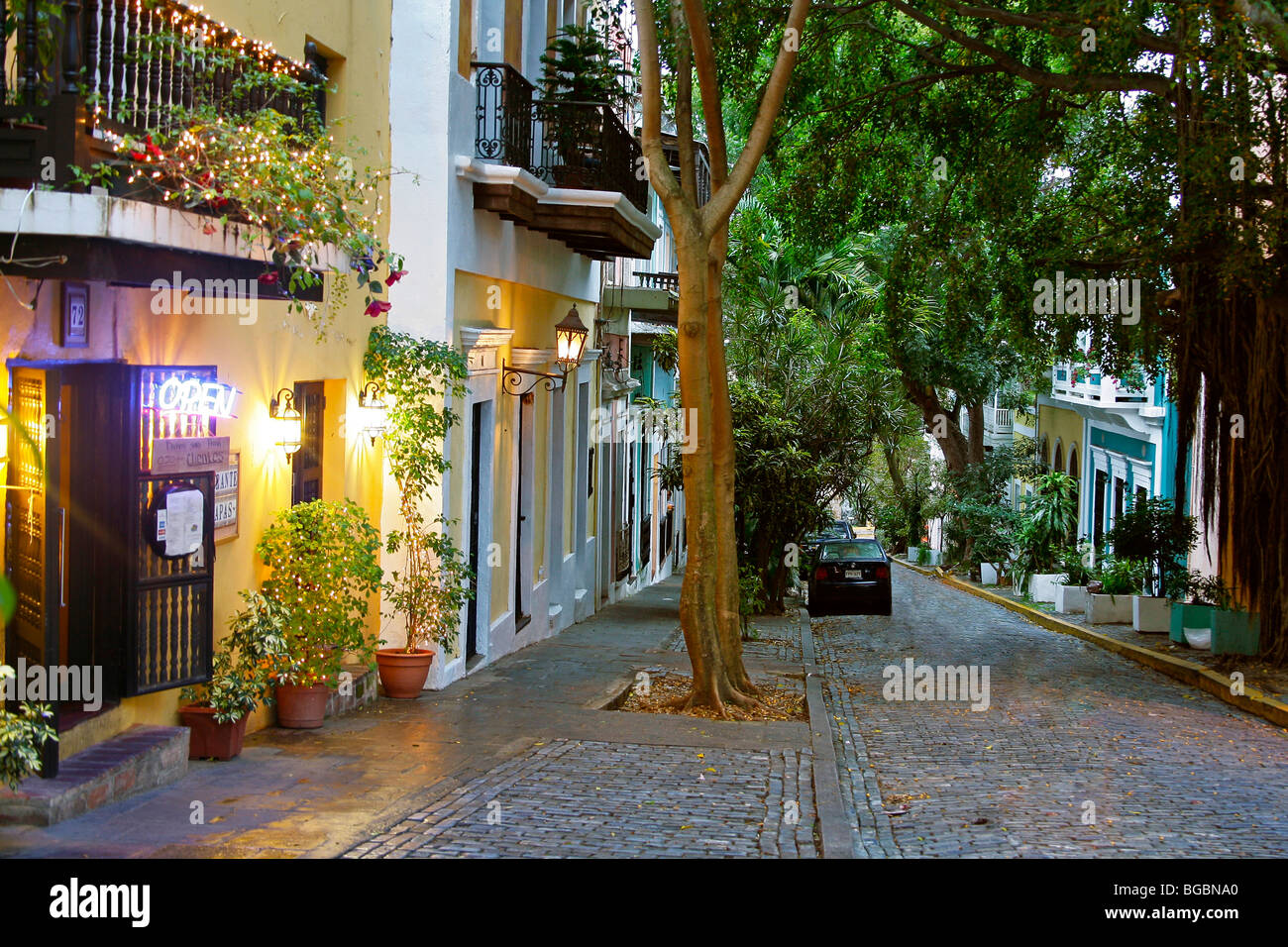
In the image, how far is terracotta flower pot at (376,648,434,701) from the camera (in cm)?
1104

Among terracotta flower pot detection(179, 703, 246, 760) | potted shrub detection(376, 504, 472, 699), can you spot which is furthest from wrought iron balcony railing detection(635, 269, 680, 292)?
terracotta flower pot detection(179, 703, 246, 760)

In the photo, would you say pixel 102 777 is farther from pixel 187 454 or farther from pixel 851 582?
pixel 851 582

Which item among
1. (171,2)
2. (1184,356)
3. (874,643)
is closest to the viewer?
(171,2)

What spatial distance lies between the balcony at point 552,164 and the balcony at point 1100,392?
10226mm

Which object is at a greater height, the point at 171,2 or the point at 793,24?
the point at 793,24

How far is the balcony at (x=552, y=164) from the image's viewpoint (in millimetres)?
12438

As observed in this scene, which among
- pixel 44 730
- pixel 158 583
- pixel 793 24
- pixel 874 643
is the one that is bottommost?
pixel 874 643

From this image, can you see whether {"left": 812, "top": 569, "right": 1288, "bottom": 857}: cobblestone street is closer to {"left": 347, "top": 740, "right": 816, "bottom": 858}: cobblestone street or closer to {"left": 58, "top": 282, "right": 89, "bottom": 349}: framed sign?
{"left": 347, "top": 740, "right": 816, "bottom": 858}: cobblestone street

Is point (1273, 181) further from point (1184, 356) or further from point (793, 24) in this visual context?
point (793, 24)

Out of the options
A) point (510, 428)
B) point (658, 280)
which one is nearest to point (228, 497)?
point (510, 428)

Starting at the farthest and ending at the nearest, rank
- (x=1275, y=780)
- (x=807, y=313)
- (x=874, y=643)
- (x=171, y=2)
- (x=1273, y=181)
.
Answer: (x=807, y=313) → (x=874, y=643) → (x=1273, y=181) → (x=1275, y=780) → (x=171, y=2)

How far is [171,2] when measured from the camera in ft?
23.4

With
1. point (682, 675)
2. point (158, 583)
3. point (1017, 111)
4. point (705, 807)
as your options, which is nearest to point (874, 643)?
point (682, 675)

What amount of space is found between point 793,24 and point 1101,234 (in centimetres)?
588
